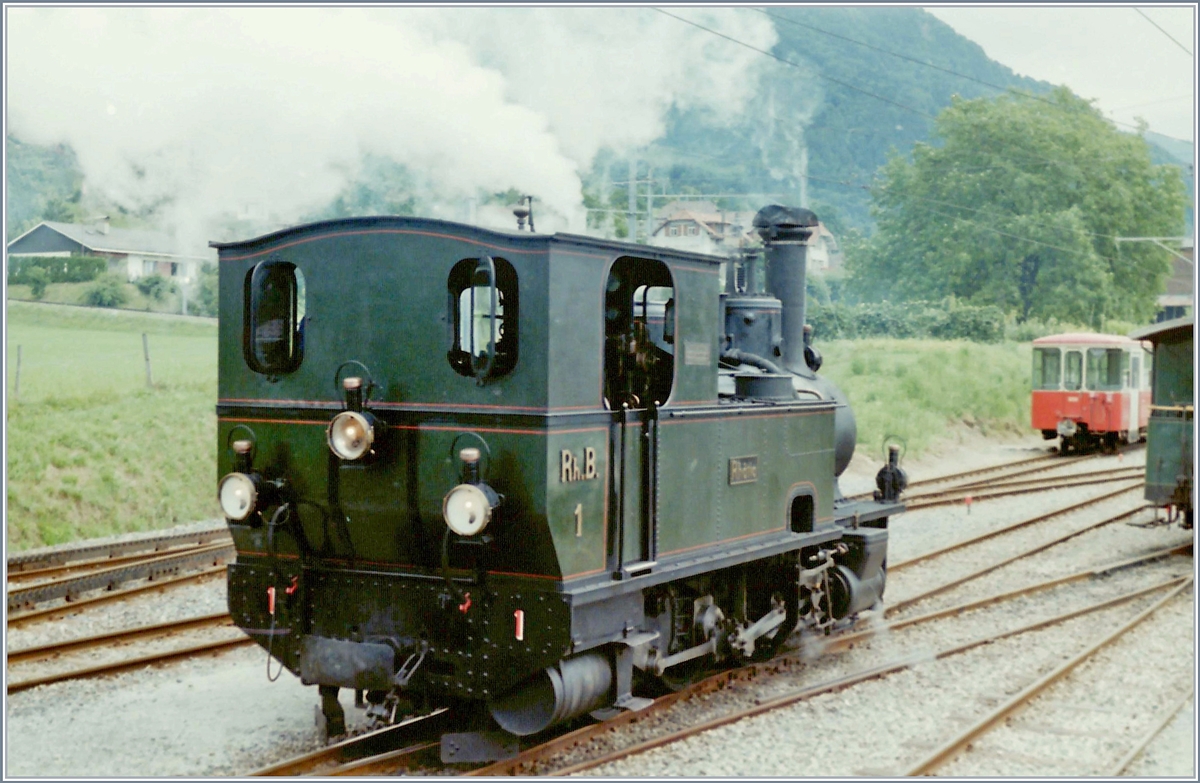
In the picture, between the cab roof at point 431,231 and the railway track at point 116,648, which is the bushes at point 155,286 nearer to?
the railway track at point 116,648

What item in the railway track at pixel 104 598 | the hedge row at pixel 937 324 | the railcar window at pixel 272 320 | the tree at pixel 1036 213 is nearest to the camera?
the railcar window at pixel 272 320

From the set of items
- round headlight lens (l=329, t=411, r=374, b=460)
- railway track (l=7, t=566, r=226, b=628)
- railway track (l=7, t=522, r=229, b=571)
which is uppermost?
round headlight lens (l=329, t=411, r=374, b=460)

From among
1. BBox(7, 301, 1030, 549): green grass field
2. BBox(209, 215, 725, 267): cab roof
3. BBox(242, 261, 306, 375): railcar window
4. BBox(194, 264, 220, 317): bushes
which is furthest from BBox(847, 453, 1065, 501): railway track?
BBox(242, 261, 306, 375): railcar window

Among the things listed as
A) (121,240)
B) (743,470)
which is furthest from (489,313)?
(121,240)

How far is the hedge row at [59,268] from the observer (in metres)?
16.7

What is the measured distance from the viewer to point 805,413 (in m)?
8.30

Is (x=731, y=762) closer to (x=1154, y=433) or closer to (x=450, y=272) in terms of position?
(x=450, y=272)

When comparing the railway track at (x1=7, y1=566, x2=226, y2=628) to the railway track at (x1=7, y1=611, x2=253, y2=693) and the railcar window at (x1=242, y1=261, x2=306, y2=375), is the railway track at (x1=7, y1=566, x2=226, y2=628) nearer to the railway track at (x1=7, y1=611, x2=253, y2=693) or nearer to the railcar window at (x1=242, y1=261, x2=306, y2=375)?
the railway track at (x1=7, y1=611, x2=253, y2=693)

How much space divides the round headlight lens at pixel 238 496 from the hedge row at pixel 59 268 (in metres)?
12.3

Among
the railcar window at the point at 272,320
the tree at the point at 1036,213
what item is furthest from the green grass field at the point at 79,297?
the tree at the point at 1036,213

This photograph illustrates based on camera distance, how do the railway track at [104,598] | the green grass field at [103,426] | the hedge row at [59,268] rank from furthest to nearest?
the hedge row at [59,268] < the green grass field at [103,426] < the railway track at [104,598]

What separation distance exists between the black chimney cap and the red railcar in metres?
17.8

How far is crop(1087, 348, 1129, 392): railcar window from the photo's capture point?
25859 millimetres

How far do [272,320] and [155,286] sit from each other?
12.9m
